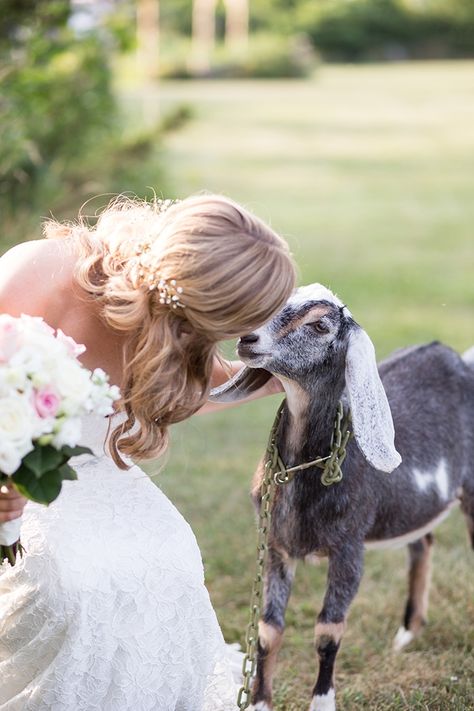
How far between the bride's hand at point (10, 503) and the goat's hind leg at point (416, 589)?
183 centimetres

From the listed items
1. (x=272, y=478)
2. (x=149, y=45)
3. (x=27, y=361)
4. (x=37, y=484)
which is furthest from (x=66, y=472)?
(x=149, y=45)

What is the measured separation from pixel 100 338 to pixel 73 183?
5.80m

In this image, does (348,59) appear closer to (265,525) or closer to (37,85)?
(37,85)

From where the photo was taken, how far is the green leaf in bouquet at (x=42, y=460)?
7.83ft

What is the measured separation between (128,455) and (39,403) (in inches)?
29.5

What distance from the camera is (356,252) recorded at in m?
13.4

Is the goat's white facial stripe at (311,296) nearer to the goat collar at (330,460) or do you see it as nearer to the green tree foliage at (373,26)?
the goat collar at (330,460)

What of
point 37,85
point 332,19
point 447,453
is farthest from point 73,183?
point 332,19

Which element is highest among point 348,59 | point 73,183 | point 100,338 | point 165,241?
point 165,241

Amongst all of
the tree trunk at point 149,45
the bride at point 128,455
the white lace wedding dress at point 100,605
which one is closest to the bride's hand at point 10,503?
the bride at point 128,455

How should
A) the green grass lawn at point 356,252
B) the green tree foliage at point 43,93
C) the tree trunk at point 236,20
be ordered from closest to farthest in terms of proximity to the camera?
the green grass lawn at point 356,252 < the green tree foliage at point 43,93 < the tree trunk at point 236,20

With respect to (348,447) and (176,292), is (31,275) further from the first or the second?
(348,447)

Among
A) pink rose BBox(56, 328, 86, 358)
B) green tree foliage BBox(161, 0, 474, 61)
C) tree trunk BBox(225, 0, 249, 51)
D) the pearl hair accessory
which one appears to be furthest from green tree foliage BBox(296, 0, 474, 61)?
pink rose BBox(56, 328, 86, 358)

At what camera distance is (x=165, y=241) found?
282 centimetres
